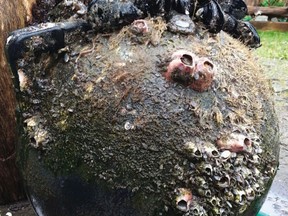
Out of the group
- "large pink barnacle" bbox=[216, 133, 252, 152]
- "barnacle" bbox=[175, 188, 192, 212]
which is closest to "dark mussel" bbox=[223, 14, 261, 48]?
"large pink barnacle" bbox=[216, 133, 252, 152]

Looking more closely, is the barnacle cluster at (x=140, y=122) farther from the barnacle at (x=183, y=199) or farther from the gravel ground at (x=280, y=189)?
the gravel ground at (x=280, y=189)

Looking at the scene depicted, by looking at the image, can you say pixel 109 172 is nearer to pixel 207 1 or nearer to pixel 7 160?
pixel 207 1

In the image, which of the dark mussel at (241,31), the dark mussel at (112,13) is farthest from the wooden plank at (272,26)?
the dark mussel at (112,13)

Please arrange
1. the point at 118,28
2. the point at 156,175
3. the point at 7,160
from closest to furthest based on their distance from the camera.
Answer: the point at 156,175
the point at 118,28
the point at 7,160

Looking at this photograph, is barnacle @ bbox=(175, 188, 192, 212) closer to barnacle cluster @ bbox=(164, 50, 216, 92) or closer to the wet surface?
barnacle cluster @ bbox=(164, 50, 216, 92)

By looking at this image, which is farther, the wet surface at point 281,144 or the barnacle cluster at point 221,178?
the wet surface at point 281,144

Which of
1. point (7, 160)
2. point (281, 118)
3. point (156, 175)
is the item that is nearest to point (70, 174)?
point (156, 175)
